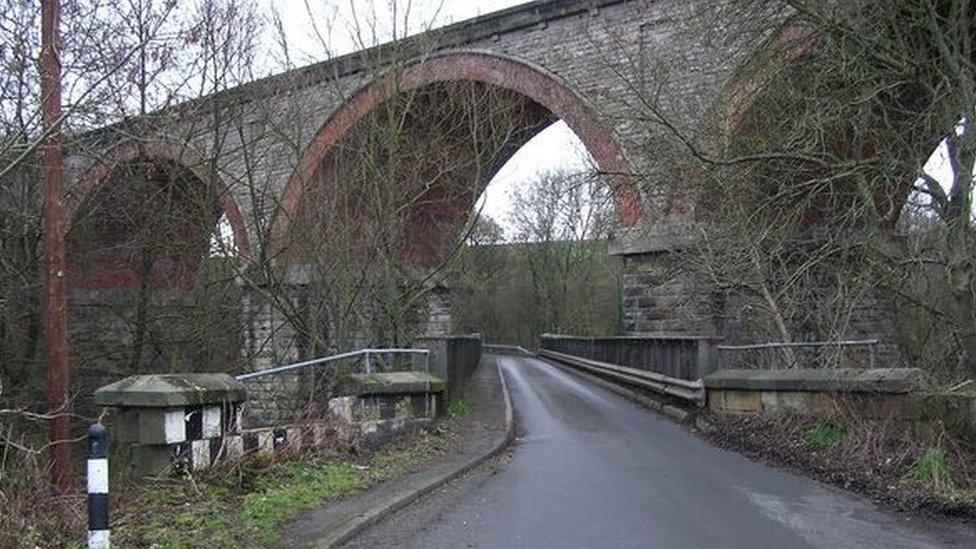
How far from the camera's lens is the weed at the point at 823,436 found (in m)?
8.66

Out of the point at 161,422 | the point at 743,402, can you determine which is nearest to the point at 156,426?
the point at 161,422

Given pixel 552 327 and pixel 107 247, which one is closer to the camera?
pixel 107 247

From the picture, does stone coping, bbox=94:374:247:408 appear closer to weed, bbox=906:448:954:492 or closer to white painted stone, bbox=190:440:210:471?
white painted stone, bbox=190:440:210:471

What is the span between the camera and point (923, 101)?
1032 cm

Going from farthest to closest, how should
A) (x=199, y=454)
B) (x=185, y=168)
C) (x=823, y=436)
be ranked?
(x=185, y=168)
(x=823, y=436)
(x=199, y=454)

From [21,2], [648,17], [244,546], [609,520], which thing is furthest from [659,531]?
[648,17]

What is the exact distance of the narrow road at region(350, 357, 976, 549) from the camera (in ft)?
18.4

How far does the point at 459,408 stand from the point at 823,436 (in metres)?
5.13

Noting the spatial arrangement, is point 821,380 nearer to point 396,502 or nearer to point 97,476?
point 396,502

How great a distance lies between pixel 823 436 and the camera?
8.89 meters

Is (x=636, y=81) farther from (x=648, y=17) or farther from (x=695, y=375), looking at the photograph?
(x=648, y=17)

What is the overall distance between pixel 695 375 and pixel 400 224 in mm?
5356

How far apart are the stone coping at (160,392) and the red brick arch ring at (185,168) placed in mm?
8149

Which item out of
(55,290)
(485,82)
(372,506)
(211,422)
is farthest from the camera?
(485,82)
